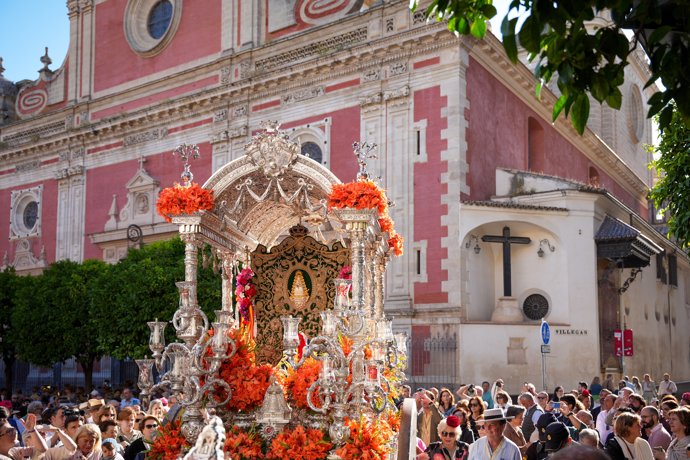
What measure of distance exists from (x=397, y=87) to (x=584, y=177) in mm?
12089

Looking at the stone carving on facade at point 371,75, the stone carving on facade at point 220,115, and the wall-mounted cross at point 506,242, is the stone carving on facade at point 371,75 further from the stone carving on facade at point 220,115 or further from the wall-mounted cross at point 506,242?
the stone carving on facade at point 220,115

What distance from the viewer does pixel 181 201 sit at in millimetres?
11758

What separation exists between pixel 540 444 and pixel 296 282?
6.44 metres

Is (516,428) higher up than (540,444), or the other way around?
(516,428)

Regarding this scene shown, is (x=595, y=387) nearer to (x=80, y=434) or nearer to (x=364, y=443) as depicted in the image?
(x=364, y=443)

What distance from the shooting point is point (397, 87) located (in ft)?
79.4

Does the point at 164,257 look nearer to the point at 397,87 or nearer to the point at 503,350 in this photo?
the point at 397,87

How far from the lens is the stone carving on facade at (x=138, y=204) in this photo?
30172 mm

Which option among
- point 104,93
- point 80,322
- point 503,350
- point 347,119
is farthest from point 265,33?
point 503,350

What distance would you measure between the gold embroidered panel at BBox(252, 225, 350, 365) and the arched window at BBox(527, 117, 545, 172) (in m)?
16.0

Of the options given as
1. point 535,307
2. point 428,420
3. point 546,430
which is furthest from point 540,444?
point 535,307

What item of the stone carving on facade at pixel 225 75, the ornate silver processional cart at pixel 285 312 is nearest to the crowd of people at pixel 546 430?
the ornate silver processional cart at pixel 285 312

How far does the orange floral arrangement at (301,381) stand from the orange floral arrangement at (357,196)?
222 cm

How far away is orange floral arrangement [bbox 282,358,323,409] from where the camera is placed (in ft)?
33.4
